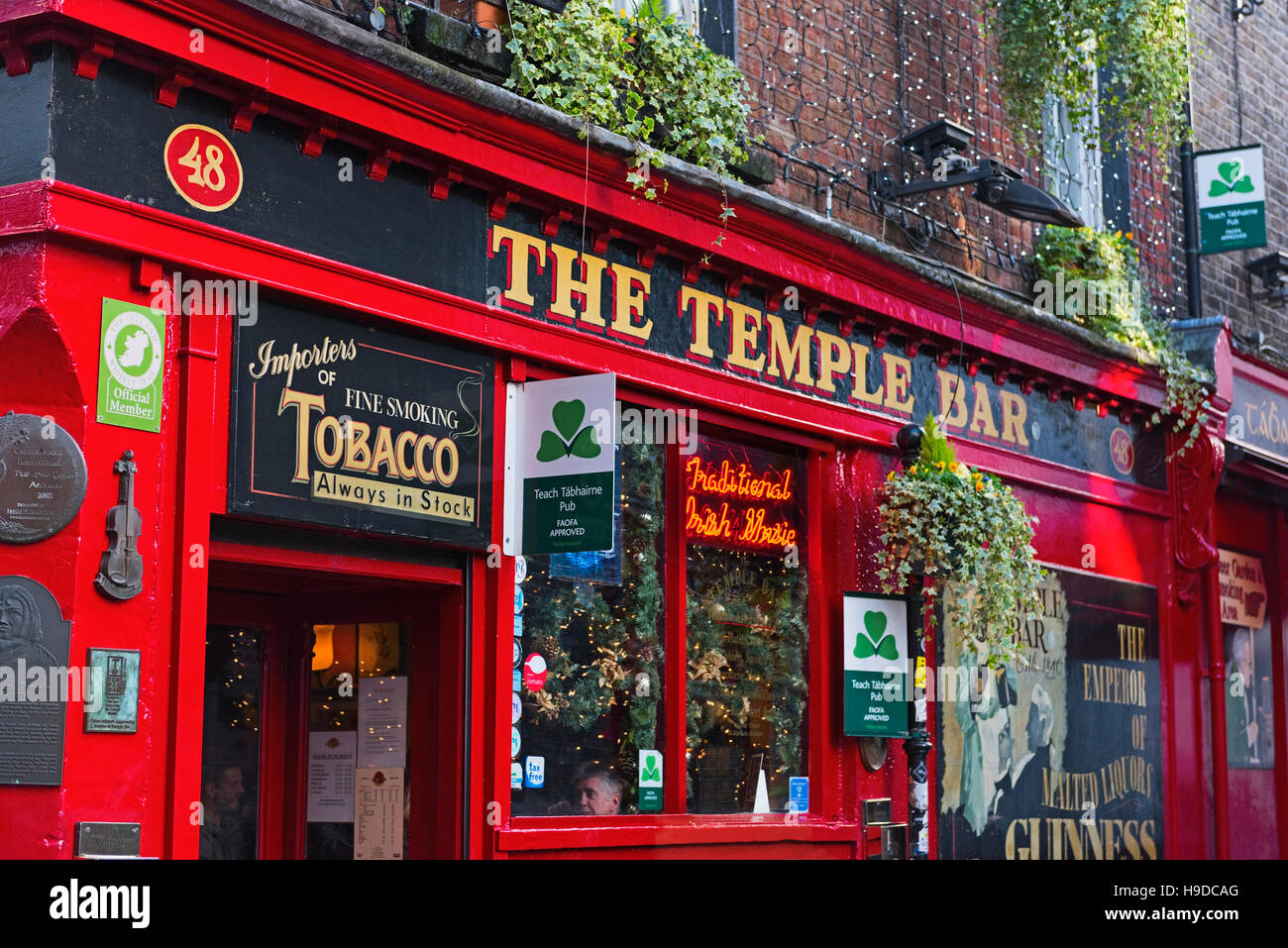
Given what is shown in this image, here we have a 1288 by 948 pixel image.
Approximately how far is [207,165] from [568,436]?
2037 millimetres

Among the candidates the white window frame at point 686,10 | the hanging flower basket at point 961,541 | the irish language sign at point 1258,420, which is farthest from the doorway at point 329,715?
the irish language sign at point 1258,420

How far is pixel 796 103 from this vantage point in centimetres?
984

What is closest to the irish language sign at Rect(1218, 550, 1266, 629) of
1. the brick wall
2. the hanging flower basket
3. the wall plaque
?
the brick wall

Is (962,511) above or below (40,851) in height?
above

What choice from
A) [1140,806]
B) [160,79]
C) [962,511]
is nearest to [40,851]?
[160,79]

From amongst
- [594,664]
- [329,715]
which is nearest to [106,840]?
[329,715]

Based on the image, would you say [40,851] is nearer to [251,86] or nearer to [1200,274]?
[251,86]

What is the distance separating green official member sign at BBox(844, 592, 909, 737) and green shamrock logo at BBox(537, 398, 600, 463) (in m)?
2.64

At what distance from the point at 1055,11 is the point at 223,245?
7.34 metres

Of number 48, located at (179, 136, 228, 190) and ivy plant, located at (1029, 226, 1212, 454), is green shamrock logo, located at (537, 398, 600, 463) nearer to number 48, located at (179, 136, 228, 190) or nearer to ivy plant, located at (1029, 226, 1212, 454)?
number 48, located at (179, 136, 228, 190)

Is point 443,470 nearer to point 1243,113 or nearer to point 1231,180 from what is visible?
point 1231,180

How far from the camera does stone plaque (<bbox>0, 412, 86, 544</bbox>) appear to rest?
18.4ft

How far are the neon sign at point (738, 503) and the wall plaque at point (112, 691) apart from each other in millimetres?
3534

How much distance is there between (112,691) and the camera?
566 cm
